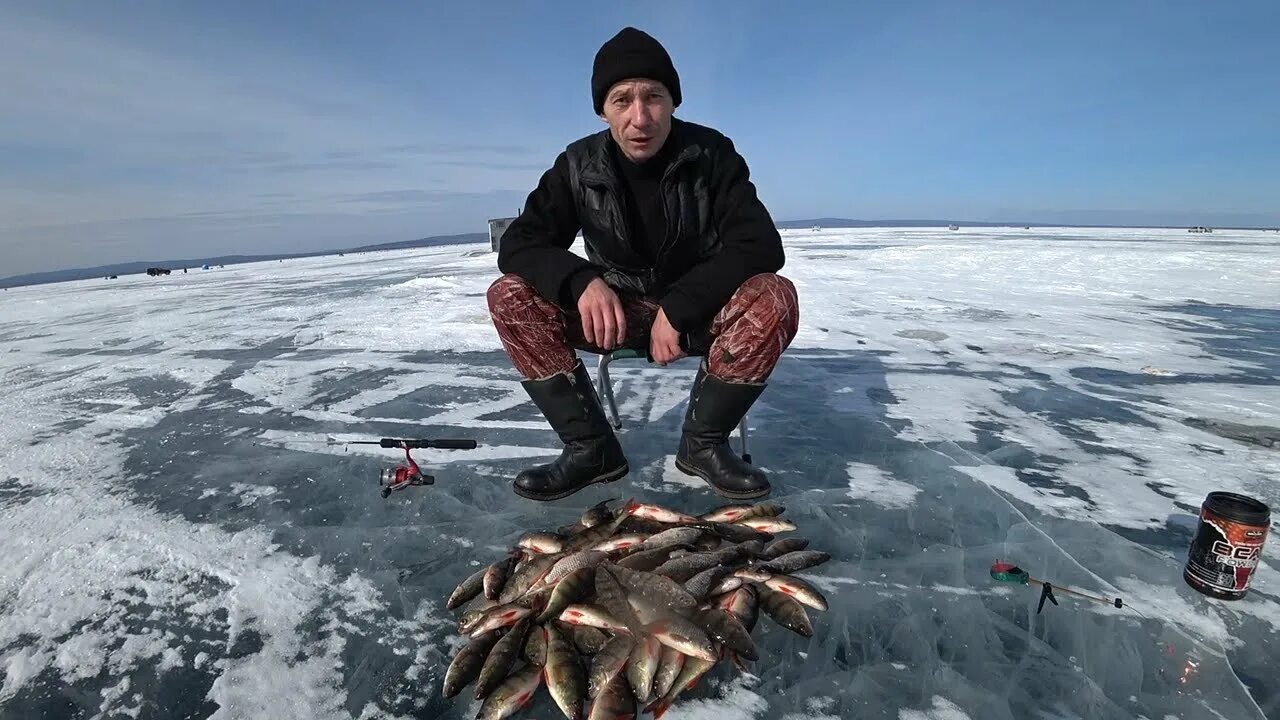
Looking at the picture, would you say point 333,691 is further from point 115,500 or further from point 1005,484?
point 1005,484

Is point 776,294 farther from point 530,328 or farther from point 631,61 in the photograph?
point 631,61

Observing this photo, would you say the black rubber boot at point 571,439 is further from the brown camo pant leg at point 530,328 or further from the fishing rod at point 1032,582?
the fishing rod at point 1032,582

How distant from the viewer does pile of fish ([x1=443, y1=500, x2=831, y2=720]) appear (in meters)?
1.48

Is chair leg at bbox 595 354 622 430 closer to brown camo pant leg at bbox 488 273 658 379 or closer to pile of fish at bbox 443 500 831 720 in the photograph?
brown camo pant leg at bbox 488 273 658 379

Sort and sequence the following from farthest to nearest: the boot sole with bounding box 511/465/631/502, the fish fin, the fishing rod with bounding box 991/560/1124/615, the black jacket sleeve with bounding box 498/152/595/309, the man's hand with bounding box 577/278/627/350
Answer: the boot sole with bounding box 511/465/631/502, the black jacket sleeve with bounding box 498/152/595/309, the man's hand with bounding box 577/278/627/350, the fishing rod with bounding box 991/560/1124/615, the fish fin

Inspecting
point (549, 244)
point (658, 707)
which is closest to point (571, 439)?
point (549, 244)

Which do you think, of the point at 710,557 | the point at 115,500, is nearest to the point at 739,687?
the point at 710,557

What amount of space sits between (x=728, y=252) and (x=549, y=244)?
91cm

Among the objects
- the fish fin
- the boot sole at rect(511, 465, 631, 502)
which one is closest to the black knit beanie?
the boot sole at rect(511, 465, 631, 502)

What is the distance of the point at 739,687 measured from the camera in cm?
153

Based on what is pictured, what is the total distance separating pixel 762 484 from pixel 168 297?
1709cm

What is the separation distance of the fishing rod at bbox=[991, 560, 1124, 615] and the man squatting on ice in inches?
36.7

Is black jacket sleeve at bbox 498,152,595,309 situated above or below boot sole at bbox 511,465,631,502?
above

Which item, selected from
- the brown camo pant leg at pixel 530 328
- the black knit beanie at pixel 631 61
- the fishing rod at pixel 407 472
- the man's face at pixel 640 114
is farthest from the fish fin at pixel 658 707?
the black knit beanie at pixel 631 61
